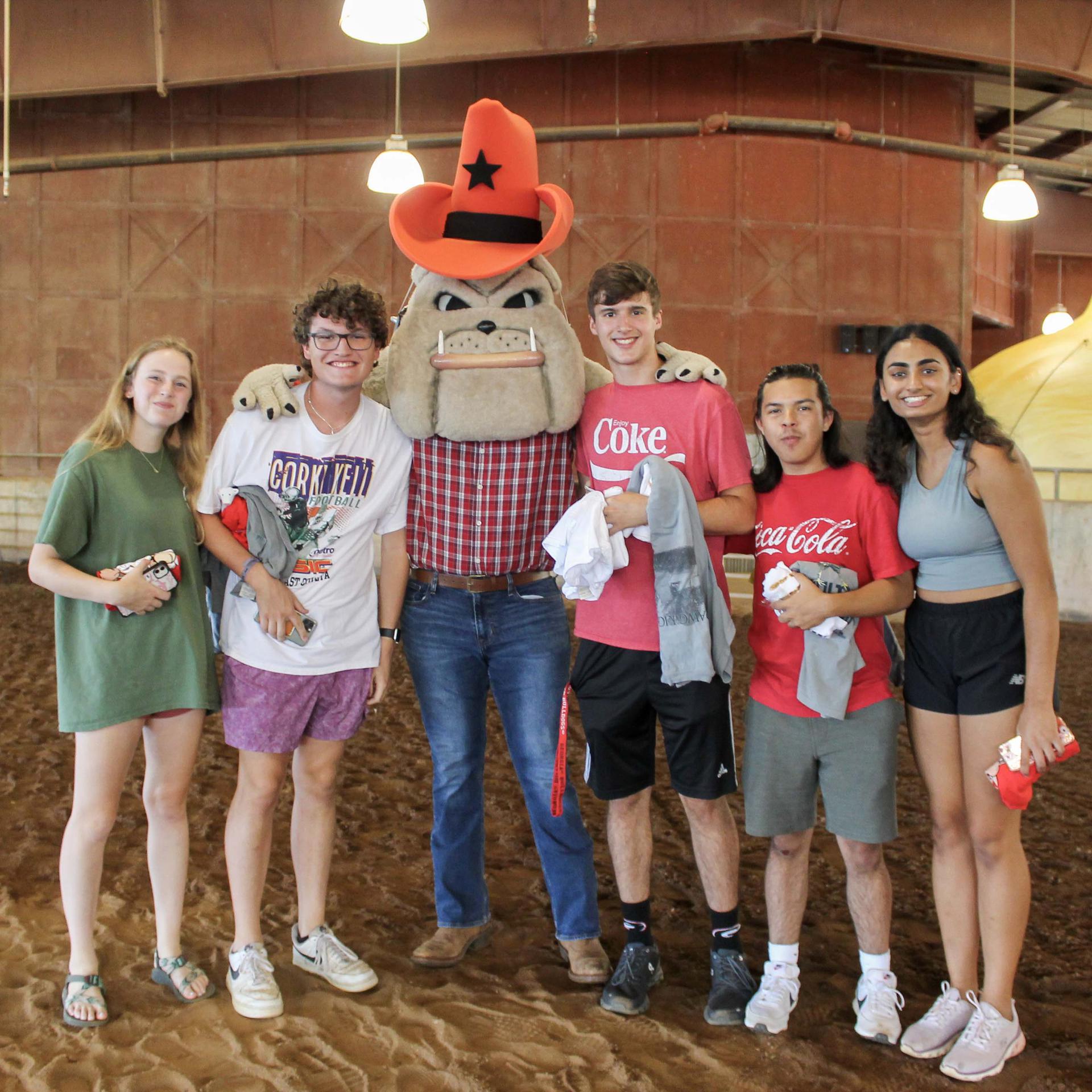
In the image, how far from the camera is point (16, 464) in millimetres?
10648

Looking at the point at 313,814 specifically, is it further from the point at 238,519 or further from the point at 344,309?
the point at 344,309

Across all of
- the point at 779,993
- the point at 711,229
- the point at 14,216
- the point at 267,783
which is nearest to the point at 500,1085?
the point at 779,993

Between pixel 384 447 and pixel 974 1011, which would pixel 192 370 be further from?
pixel 974 1011

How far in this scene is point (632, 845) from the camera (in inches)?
95.2

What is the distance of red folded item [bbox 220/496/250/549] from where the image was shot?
7.70 ft

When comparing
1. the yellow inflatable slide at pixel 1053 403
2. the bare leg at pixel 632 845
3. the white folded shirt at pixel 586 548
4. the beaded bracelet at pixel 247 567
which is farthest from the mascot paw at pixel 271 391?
the yellow inflatable slide at pixel 1053 403

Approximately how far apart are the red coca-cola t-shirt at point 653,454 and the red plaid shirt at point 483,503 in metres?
0.20

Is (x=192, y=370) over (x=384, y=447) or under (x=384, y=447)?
over

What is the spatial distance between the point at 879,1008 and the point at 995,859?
0.44 meters

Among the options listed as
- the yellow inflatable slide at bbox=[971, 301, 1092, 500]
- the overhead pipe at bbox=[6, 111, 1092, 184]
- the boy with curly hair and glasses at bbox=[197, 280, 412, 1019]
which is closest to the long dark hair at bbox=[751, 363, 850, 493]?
the boy with curly hair and glasses at bbox=[197, 280, 412, 1019]

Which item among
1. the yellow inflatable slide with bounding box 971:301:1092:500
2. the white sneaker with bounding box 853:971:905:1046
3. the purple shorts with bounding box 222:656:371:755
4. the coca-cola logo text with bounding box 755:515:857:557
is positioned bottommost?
the white sneaker with bounding box 853:971:905:1046

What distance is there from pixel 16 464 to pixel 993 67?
11257 millimetres

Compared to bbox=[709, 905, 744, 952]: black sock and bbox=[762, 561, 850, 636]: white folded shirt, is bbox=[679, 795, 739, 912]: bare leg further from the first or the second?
bbox=[762, 561, 850, 636]: white folded shirt

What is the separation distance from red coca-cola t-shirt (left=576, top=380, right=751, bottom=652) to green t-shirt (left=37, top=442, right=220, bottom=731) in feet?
3.06
